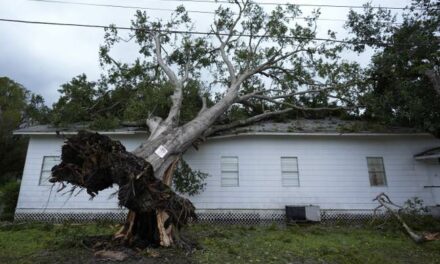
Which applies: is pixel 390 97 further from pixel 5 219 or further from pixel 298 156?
pixel 5 219

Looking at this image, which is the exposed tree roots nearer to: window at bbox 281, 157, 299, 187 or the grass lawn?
the grass lawn

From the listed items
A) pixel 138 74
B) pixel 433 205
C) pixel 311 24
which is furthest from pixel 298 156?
pixel 138 74

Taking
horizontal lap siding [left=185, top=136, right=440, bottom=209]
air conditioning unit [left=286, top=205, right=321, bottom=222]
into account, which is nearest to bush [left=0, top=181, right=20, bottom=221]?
horizontal lap siding [left=185, top=136, right=440, bottom=209]

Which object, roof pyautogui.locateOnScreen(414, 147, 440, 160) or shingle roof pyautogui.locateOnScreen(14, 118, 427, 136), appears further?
shingle roof pyautogui.locateOnScreen(14, 118, 427, 136)

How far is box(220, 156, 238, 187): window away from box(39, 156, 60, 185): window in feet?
20.4

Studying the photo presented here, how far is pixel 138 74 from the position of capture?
14.5m

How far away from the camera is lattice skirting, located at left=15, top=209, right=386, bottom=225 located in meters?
11.6

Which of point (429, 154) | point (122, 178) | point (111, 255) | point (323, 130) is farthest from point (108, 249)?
point (429, 154)

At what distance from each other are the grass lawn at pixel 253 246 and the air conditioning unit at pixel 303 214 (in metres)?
1.14

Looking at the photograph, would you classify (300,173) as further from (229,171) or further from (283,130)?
(229,171)

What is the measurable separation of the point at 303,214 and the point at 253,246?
4.63 m

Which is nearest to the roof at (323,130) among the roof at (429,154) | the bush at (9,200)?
the roof at (429,154)

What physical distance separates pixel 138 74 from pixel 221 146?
5217 millimetres

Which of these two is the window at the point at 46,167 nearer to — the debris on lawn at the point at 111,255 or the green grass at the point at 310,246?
the green grass at the point at 310,246
